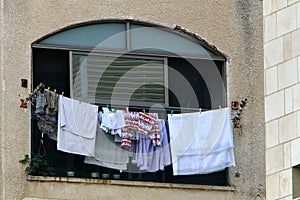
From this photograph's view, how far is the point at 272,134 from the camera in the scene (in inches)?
822

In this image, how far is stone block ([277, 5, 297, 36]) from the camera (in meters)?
20.9

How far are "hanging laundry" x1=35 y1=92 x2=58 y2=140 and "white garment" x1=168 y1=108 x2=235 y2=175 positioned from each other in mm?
2288

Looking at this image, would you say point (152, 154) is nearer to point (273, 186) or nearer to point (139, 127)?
point (139, 127)

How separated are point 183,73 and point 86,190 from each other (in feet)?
10.4

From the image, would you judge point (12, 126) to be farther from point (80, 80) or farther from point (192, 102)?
point (192, 102)

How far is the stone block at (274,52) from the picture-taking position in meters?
21.0

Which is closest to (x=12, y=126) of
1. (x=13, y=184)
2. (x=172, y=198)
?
(x=13, y=184)

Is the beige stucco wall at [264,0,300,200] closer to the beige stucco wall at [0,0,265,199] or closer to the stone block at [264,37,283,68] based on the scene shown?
the stone block at [264,37,283,68]

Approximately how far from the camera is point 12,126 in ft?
84.9

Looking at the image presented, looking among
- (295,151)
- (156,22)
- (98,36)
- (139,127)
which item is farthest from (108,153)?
(295,151)

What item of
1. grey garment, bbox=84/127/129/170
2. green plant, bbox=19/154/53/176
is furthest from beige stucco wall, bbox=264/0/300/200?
green plant, bbox=19/154/53/176

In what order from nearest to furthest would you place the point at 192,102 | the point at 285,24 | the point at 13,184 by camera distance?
the point at 285,24
the point at 13,184
the point at 192,102

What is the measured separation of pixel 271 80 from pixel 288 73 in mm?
395

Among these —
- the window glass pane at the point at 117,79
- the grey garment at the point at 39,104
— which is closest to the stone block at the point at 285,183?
the grey garment at the point at 39,104
